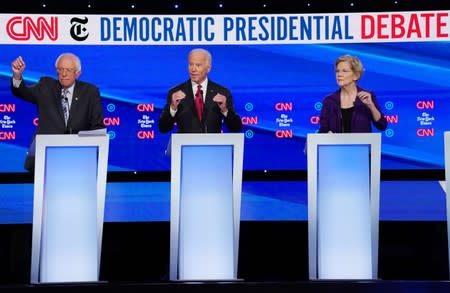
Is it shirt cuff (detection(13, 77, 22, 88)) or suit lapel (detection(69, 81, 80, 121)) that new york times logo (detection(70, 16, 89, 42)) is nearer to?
suit lapel (detection(69, 81, 80, 121))

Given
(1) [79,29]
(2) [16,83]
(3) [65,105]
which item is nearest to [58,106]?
(3) [65,105]

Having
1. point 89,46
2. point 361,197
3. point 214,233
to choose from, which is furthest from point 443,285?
point 89,46

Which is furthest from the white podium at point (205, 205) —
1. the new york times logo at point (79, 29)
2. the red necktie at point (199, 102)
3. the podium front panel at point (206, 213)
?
the new york times logo at point (79, 29)

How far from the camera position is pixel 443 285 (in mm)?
4371

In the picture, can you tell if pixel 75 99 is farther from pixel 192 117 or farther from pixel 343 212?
pixel 343 212

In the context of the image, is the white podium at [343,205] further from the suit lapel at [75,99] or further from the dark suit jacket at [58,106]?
the suit lapel at [75,99]

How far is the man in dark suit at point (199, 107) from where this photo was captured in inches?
262

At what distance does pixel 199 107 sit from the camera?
677 centimetres

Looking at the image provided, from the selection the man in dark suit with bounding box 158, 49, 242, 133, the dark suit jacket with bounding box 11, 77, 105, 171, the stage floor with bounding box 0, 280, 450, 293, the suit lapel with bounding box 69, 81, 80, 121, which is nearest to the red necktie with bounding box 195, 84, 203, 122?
the man in dark suit with bounding box 158, 49, 242, 133

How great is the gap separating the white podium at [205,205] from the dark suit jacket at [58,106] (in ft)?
6.02

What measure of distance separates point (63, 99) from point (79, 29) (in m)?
0.67

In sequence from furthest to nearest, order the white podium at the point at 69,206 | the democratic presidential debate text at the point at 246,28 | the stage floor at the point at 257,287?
the democratic presidential debate text at the point at 246,28, the white podium at the point at 69,206, the stage floor at the point at 257,287

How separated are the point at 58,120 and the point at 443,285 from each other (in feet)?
11.4

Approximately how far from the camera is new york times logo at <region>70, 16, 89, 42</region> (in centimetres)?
705
